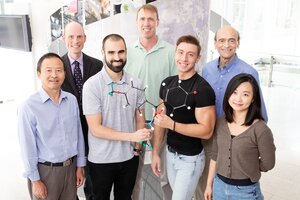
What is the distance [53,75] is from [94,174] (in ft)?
2.50

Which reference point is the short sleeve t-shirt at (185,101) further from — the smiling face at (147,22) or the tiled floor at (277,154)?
the tiled floor at (277,154)

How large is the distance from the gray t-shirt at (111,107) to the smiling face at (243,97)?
0.70 m

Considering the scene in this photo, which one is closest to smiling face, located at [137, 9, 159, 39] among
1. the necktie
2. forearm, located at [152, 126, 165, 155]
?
the necktie

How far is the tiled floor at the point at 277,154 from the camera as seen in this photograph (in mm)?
3525

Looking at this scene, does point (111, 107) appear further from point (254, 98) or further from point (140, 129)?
point (254, 98)

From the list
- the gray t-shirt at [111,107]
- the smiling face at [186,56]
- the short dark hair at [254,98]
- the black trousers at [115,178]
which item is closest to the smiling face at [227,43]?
the smiling face at [186,56]

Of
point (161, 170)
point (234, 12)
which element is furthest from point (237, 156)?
point (234, 12)

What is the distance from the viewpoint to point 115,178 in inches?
89.0

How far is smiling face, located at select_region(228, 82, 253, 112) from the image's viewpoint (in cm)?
187

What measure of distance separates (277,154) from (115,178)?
3195mm

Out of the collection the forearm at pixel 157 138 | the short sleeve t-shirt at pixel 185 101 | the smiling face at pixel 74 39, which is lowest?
the forearm at pixel 157 138

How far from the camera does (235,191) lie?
6.30 feet

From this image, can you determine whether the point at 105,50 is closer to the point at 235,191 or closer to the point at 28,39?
the point at 235,191

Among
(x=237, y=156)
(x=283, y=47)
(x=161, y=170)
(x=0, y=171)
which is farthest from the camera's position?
(x=283, y=47)
